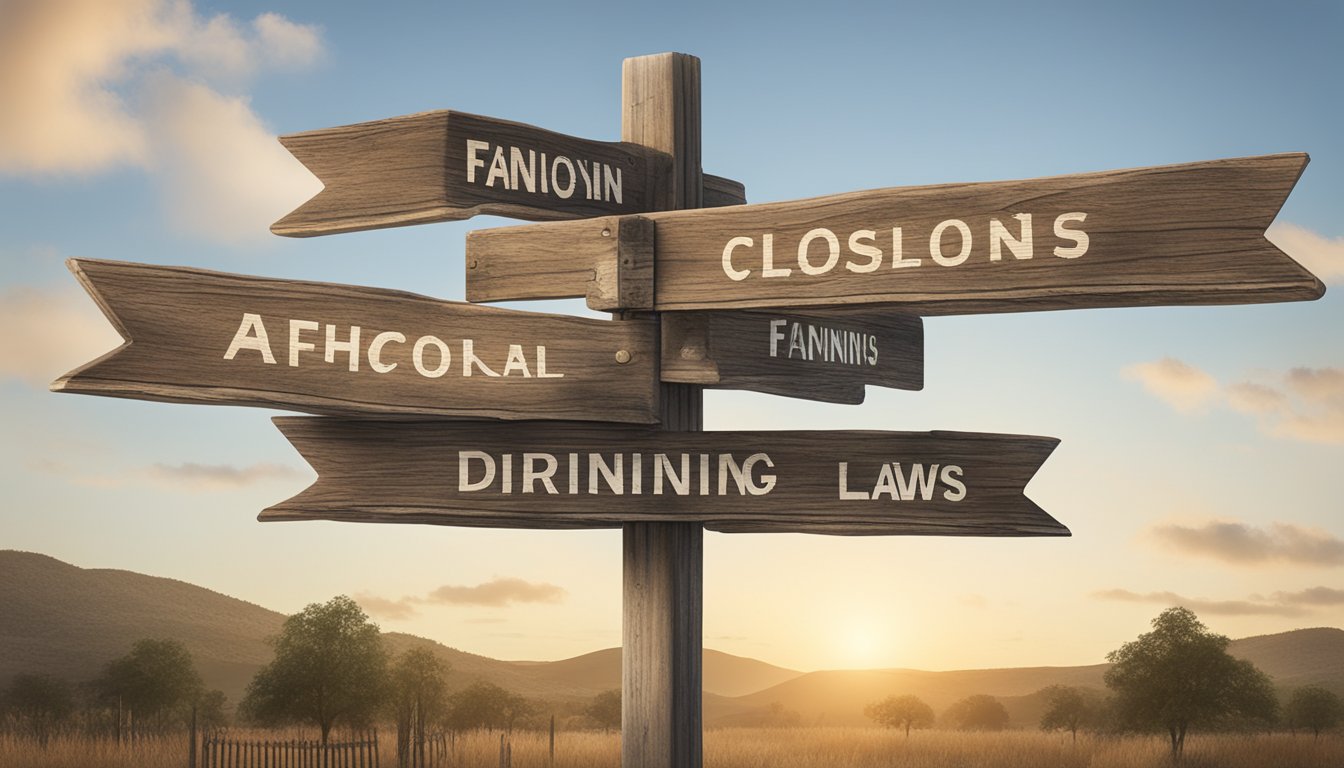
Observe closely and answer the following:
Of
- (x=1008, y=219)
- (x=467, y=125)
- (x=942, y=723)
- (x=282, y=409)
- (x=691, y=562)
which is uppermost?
(x=467, y=125)

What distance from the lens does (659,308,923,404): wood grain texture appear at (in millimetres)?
5547

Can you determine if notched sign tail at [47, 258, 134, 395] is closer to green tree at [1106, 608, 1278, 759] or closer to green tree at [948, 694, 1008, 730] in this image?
green tree at [1106, 608, 1278, 759]

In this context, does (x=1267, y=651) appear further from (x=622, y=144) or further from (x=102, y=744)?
(x=622, y=144)

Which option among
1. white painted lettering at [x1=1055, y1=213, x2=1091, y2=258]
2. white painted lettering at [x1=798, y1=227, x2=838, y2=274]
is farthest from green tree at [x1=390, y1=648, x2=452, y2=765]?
white painted lettering at [x1=1055, y1=213, x2=1091, y2=258]

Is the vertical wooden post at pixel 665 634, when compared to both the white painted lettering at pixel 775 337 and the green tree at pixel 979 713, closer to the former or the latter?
the white painted lettering at pixel 775 337

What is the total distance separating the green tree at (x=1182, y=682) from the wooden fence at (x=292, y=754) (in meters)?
13.9

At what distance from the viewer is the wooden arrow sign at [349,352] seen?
4.99 m

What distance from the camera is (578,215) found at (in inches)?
235

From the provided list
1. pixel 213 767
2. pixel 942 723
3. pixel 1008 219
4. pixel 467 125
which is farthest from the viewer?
pixel 942 723

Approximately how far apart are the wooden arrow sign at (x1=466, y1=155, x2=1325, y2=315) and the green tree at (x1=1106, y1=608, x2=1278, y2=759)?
65.8ft

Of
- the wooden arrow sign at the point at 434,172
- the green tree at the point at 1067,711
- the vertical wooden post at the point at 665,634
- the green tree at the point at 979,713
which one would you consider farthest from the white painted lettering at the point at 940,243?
the green tree at the point at 979,713

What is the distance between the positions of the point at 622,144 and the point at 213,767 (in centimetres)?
1352

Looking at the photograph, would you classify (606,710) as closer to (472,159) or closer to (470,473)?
(470,473)

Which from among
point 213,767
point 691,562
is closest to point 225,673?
point 213,767
